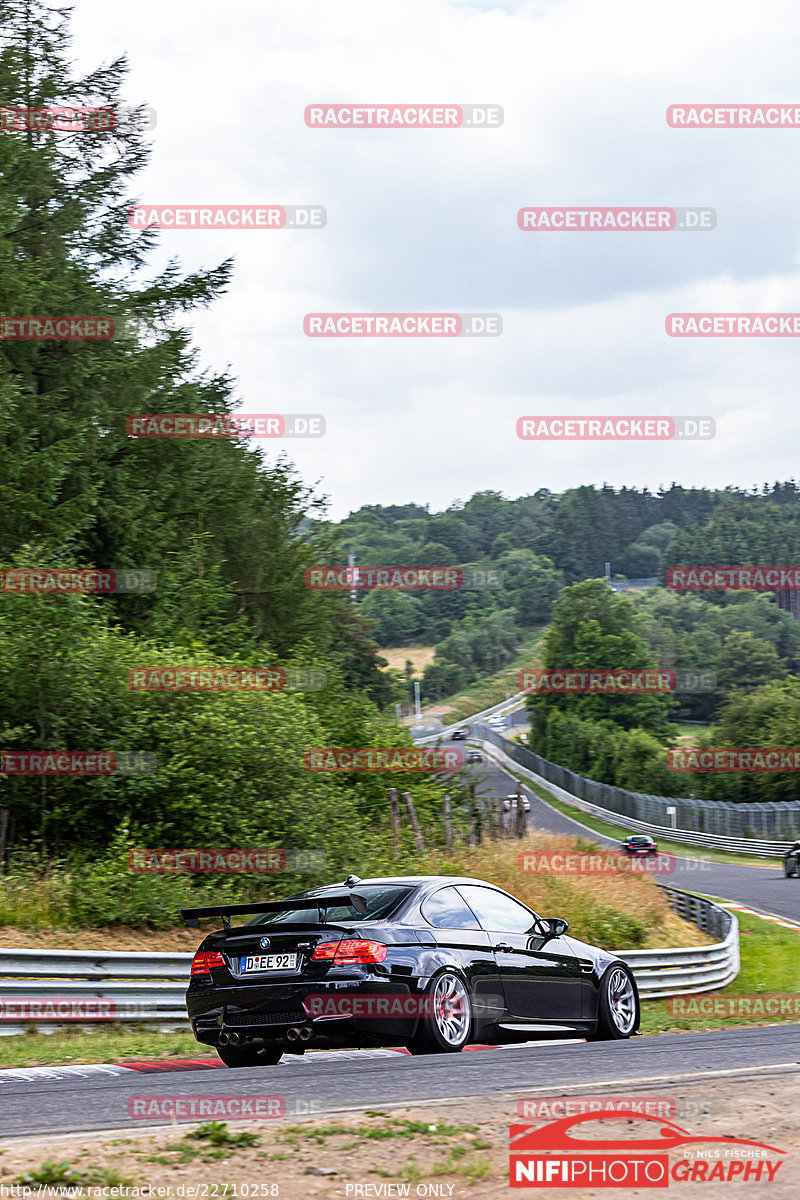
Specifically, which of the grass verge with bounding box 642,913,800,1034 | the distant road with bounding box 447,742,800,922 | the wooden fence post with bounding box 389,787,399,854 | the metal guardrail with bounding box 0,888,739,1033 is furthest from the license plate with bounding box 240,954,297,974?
the distant road with bounding box 447,742,800,922

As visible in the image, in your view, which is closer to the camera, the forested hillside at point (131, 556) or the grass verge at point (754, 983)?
the grass verge at point (754, 983)

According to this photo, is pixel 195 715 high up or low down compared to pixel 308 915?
up

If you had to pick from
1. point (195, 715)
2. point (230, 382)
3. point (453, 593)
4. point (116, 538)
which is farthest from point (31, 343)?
point (453, 593)

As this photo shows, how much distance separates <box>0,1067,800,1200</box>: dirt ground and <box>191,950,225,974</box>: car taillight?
2.63 meters

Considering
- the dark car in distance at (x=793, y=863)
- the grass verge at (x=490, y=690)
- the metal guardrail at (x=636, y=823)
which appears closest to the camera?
the dark car in distance at (x=793, y=863)

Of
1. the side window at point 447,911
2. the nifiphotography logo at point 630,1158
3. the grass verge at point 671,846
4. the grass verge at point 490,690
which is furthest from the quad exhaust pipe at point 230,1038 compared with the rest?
the grass verge at point 490,690

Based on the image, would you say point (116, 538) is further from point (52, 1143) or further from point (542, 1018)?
point (52, 1143)

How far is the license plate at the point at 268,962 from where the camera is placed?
8.37 metres

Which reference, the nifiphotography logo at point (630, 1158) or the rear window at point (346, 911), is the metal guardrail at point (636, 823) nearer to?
the rear window at point (346, 911)

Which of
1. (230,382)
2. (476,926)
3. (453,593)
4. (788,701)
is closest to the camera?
(476,926)

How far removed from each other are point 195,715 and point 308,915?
8829mm

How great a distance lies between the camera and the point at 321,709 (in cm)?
2372


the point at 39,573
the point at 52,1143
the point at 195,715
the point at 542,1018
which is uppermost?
the point at 39,573

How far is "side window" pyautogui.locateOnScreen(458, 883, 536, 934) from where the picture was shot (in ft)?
31.7
